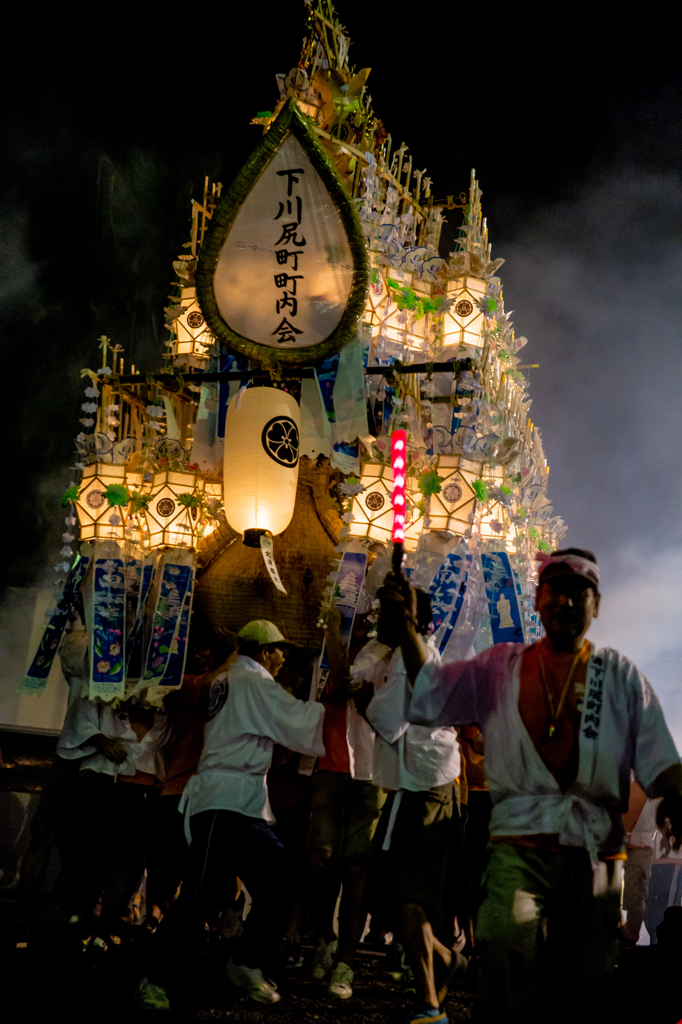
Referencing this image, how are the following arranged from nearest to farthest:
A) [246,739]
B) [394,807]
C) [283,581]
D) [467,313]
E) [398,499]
→ 1. [398,499]
2. [394,807]
3. [246,739]
4. [283,581]
5. [467,313]

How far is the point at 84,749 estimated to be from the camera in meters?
5.98

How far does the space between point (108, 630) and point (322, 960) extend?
112 inches

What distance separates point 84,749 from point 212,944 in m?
1.58

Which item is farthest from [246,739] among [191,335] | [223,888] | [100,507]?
[191,335]

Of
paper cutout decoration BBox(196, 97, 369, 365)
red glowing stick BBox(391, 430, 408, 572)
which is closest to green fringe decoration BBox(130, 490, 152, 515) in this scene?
paper cutout decoration BBox(196, 97, 369, 365)

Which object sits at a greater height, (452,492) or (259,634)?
(452,492)

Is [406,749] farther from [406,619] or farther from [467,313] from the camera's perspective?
[467,313]

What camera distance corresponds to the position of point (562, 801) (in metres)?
2.94

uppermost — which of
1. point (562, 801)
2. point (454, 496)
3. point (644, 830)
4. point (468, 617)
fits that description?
point (454, 496)

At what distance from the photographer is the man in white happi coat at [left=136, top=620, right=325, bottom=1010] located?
13.7 ft

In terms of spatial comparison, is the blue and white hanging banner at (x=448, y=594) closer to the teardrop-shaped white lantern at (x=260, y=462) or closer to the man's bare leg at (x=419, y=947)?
the teardrop-shaped white lantern at (x=260, y=462)

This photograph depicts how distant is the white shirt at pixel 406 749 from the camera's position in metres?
4.32

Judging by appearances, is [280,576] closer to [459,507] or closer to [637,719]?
[459,507]

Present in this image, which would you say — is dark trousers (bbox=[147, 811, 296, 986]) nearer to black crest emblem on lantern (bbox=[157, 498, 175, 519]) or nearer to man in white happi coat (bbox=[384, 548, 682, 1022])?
man in white happi coat (bbox=[384, 548, 682, 1022])
